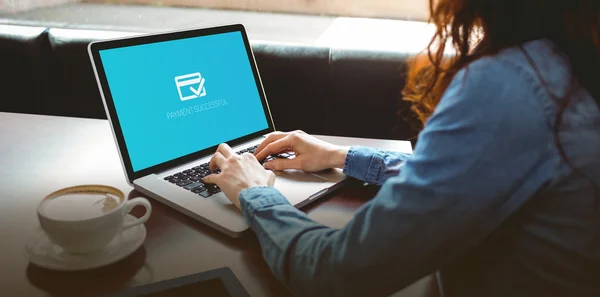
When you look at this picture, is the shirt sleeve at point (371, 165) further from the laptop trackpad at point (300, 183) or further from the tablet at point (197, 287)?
the tablet at point (197, 287)

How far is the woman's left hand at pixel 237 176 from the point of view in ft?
2.93

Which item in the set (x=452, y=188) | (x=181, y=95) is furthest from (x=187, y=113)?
(x=452, y=188)

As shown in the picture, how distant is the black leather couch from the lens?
5.75ft

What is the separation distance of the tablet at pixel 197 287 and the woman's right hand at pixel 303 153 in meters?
0.43

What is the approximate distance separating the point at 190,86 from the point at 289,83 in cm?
67

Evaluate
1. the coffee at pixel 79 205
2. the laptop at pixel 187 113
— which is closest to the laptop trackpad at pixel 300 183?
the laptop at pixel 187 113

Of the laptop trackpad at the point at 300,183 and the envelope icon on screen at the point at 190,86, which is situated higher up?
the envelope icon on screen at the point at 190,86

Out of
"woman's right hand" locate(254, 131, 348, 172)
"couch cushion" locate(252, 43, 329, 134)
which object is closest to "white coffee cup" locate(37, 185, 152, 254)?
"woman's right hand" locate(254, 131, 348, 172)

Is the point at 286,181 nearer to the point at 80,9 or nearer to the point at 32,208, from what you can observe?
the point at 32,208

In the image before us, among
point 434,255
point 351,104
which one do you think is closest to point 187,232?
point 434,255

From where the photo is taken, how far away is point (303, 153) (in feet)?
3.57

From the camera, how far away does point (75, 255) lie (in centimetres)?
74

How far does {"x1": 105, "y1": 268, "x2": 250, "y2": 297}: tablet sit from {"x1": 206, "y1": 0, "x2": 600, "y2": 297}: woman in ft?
0.25

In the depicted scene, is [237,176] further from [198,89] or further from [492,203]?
[492,203]
